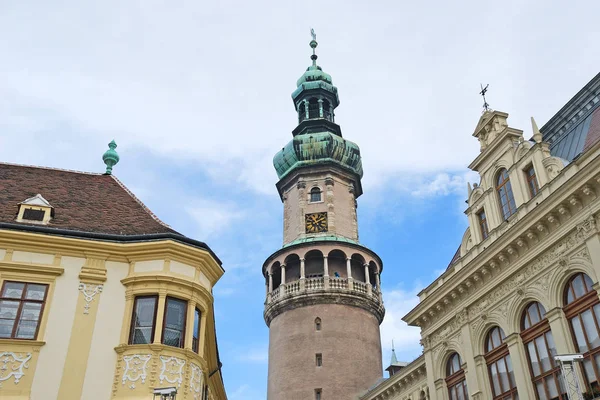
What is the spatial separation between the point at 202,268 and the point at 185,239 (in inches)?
41.2

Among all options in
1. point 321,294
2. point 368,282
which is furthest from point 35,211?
point 368,282

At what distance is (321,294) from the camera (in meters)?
45.9

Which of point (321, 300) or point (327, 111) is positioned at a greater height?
point (327, 111)

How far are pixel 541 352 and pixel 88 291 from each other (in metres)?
14.3

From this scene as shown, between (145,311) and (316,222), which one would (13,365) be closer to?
(145,311)

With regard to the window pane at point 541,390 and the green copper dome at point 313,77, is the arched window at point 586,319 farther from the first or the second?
the green copper dome at point 313,77

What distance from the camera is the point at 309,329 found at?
45.5m

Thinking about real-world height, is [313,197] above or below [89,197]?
above

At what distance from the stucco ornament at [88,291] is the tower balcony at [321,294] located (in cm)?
2898

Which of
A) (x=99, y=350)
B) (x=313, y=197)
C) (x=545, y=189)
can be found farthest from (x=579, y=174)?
(x=313, y=197)

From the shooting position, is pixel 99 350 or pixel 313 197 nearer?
pixel 99 350

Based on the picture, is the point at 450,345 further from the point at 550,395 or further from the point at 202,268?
the point at 202,268

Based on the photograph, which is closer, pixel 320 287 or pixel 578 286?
pixel 578 286

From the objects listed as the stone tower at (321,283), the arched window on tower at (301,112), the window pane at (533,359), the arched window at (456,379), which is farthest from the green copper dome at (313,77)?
the window pane at (533,359)
